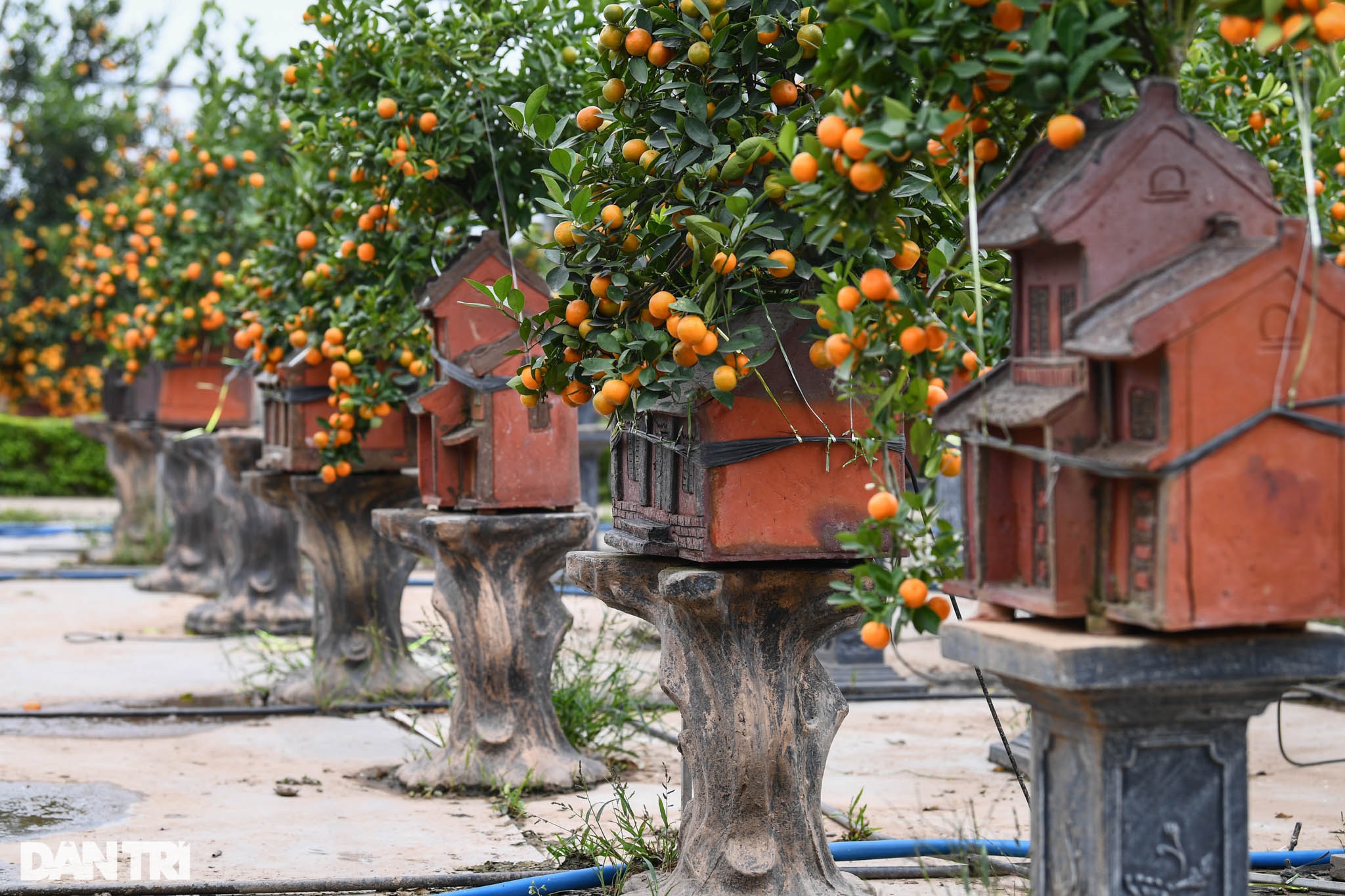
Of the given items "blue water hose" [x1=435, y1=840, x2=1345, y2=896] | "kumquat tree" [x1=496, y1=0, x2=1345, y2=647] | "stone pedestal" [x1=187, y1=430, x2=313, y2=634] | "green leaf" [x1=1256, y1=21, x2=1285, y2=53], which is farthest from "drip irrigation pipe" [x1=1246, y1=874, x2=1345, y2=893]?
"stone pedestal" [x1=187, y1=430, x2=313, y2=634]

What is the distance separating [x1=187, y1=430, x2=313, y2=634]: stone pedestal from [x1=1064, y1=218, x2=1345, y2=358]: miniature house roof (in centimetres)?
709

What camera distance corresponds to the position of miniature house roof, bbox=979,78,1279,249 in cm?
210

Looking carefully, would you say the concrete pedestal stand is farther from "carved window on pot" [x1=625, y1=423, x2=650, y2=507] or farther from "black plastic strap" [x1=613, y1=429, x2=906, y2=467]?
"carved window on pot" [x1=625, y1=423, x2=650, y2=507]

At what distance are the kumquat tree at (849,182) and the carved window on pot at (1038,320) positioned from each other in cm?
10

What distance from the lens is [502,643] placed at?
4848mm

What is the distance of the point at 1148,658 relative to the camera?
2.06 metres

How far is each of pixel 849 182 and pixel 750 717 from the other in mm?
1503

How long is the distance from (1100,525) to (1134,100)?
2.76ft

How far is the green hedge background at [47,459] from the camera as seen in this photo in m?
18.5

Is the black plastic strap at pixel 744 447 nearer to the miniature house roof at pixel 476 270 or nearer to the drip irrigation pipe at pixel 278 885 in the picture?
the drip irrigation pipe at pixel 278 885

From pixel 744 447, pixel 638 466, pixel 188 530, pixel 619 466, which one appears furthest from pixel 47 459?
pixel 744 447

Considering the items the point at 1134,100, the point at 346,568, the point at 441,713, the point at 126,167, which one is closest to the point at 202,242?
the point at 346,568

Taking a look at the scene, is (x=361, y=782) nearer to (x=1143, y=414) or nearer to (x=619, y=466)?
(x=619, y=466)

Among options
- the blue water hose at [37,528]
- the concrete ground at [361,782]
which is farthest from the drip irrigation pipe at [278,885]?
the blue water hose at [37,528]
